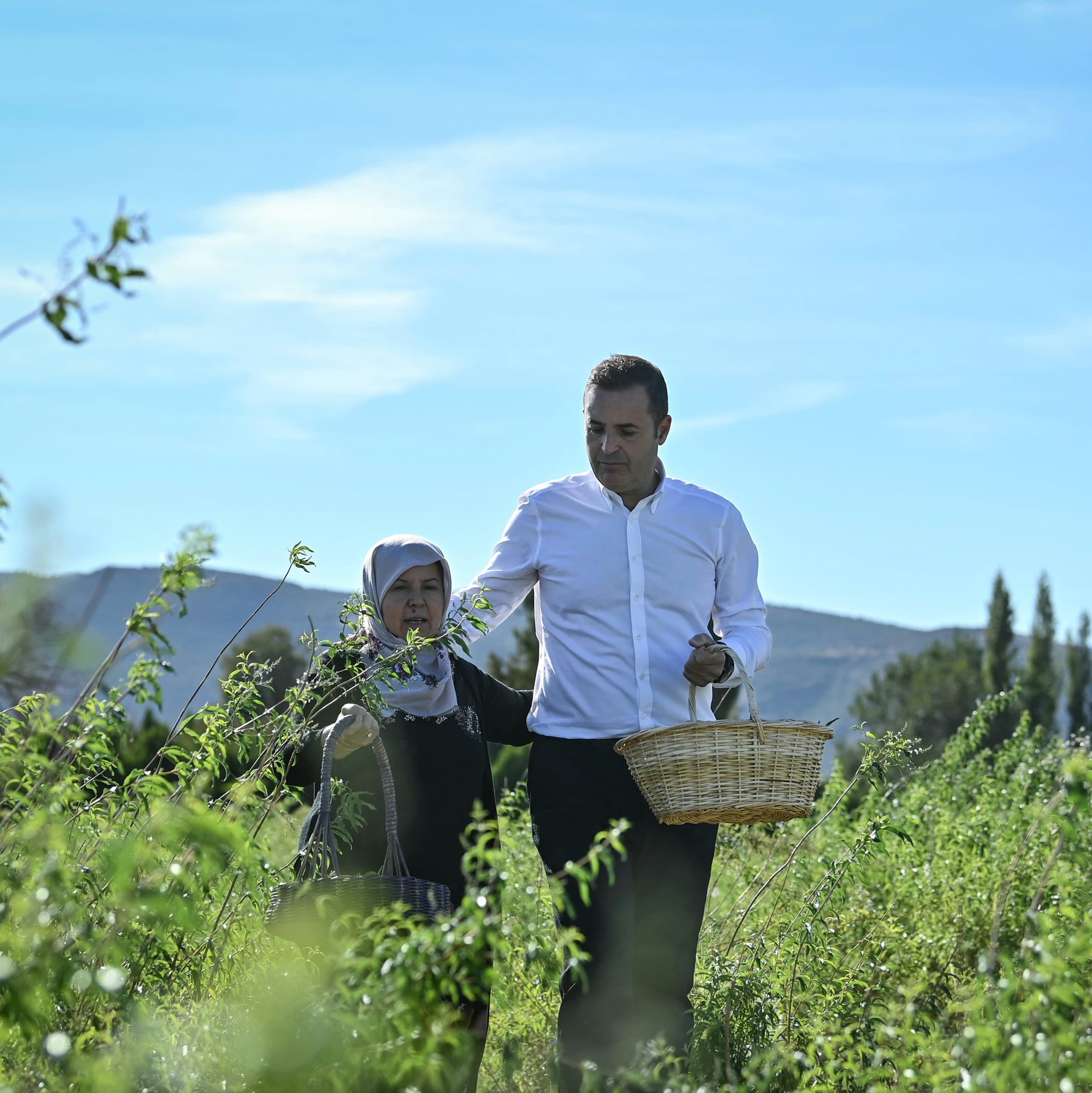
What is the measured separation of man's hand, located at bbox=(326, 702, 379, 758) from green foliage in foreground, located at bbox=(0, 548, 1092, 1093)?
0.13 m

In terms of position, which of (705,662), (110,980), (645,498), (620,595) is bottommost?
(110,980)

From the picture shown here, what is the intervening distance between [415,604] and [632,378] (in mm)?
921

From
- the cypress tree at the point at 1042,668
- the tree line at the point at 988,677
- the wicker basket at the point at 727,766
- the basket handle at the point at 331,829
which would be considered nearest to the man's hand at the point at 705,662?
the wicker basket at the point at 727,766

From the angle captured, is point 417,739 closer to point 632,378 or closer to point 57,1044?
point 632,378

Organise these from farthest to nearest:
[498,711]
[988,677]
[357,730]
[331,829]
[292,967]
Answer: [988,677] < [498,711] < [357,730] < [331,829] < [292,967]

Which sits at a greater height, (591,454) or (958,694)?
(958,694)

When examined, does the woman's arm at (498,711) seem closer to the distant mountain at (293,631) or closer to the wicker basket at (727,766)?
the wicker basket at (727,766)

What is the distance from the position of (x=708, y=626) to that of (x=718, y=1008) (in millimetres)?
1144

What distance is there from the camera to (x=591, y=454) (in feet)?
13.5

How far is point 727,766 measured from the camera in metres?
3.59

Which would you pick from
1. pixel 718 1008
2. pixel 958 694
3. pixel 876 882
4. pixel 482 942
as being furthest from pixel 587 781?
pixel 958 694

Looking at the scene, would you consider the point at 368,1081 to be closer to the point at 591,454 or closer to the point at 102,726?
the point at 102,726

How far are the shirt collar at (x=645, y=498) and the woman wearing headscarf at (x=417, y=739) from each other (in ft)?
1.87

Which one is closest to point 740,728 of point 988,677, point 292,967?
point 292,967
